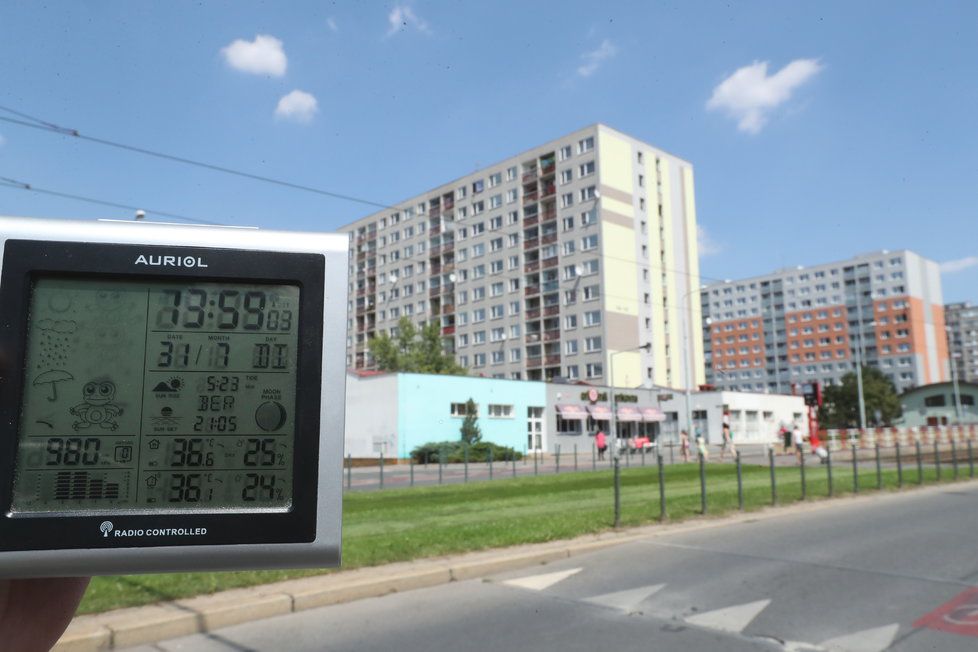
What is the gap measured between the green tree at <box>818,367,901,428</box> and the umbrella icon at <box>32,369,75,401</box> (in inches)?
3977

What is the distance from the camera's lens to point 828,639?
576 centimetres

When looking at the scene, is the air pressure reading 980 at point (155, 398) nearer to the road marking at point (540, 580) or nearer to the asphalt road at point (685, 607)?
the asphalt road at point (685, 607)

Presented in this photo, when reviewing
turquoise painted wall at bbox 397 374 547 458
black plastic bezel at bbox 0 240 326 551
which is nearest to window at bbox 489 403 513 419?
turquoise painted wall at bbox 397 374 547 458

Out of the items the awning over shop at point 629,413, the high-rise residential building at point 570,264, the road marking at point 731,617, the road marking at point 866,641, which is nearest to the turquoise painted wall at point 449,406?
the awning over shop at point 629,413

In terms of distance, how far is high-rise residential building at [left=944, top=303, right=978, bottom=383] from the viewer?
165625mm

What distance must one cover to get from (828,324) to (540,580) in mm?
143468

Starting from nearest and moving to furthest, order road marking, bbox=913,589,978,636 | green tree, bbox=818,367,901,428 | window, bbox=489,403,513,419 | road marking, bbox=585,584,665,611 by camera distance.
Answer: road marking, bbox=913,589,978,636
road marking, bbox=585,584,665,611
window, bbox=489,403,513,419
green tree, bbox=818,367,901,428

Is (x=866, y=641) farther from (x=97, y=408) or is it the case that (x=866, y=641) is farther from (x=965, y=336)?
(x=965, y=336)

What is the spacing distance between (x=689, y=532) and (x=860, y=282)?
137119 mm

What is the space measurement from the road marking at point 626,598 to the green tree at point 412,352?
59355 millimetres

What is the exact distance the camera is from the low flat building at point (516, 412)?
4528 cm

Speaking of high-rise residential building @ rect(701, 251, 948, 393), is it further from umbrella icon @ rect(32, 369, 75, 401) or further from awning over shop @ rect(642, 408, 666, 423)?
umbrella icon @ rect(32, 369, 75, 401)

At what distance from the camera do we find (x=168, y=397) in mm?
1434

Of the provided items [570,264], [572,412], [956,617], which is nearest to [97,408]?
[956,617]
